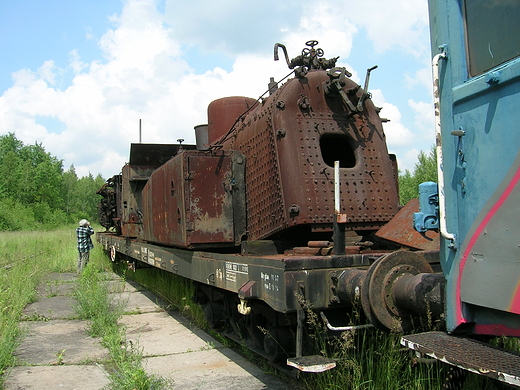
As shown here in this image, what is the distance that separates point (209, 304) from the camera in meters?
6.38

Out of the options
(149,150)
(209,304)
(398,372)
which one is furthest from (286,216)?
(149,150)

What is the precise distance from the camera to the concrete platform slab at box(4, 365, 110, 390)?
4.56m

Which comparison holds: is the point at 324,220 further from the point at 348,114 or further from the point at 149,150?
the point at 149,150

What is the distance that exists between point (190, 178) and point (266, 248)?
1.11 metres

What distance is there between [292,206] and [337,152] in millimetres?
1069

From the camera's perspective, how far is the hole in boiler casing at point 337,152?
5.38 m

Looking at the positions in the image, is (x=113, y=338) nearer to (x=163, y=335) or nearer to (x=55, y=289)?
(x=163, y=335)

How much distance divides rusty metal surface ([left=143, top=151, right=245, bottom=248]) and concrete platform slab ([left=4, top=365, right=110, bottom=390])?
5.07ft

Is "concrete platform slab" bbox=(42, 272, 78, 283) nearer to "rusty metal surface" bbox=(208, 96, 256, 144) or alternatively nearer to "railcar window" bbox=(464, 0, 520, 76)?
"rusty metal surface" bbox=(208, 96, 256, 144)

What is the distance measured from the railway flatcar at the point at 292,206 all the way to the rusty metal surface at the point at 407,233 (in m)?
0.01

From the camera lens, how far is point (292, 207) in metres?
4.66

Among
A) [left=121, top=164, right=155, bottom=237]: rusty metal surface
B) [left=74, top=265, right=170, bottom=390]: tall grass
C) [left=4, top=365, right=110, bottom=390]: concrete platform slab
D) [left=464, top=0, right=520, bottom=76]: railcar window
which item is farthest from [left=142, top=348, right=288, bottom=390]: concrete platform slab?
[left=121, top=164, right=155, bottom=237]: rusty metal surface

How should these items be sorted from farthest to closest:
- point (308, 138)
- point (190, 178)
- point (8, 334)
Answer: point (8, 334)
point (190, 178)
point (308, 138)

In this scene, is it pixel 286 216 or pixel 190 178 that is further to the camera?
pixel 190 178
